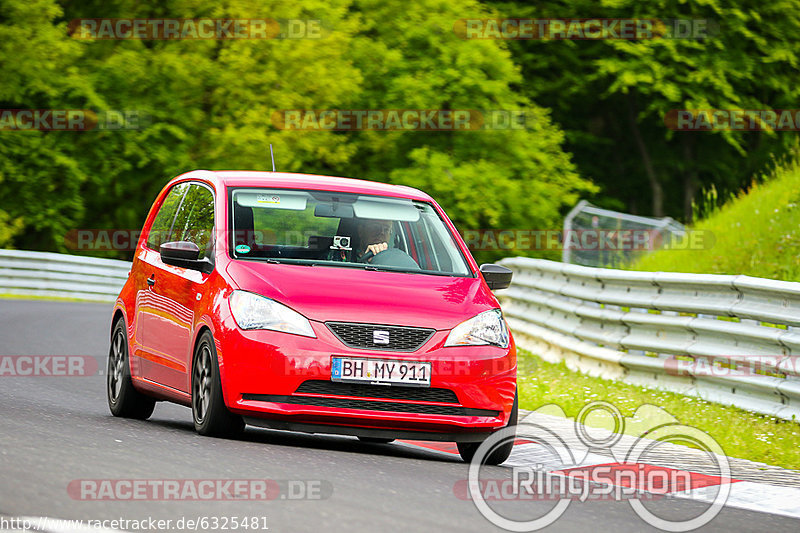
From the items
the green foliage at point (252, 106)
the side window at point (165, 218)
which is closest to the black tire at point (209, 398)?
the side window at point (165, 218)

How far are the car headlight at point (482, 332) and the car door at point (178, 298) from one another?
169 centimetres

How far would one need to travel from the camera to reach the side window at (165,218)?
10625 mm

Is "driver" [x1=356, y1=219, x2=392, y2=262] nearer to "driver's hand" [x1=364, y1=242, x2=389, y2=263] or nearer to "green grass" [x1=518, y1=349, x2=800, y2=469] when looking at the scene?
"driver's hand" [x1=364, y1=242, x2=389, y2=263]

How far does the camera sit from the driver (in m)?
9.76


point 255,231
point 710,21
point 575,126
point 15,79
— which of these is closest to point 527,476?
point 255,231

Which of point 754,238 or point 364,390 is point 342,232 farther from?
point 754,238

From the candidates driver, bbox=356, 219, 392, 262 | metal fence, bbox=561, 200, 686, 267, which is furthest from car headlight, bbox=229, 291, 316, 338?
metal fence, bbox=561, 200, 686, 267

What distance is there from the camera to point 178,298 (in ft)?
31.4

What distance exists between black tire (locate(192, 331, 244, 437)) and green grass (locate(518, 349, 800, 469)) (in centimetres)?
352

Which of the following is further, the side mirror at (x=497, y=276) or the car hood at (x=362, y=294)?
the side mirror at (x=497, y=276)

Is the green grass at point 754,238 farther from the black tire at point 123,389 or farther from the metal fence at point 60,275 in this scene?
the metal fence at point 60,275
